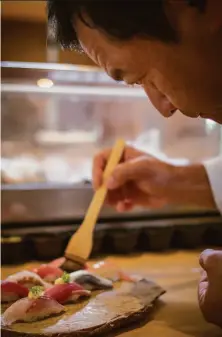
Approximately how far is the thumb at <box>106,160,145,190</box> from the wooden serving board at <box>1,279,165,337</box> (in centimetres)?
21

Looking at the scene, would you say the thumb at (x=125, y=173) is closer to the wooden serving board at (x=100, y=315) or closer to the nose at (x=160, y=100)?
the wooden serving board at (x=100, y=315)

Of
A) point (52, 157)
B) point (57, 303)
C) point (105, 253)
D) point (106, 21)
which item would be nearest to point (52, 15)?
point (106, 21)

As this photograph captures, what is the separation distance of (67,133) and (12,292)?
68 cm

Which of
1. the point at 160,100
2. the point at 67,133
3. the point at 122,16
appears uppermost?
the point at 122,16

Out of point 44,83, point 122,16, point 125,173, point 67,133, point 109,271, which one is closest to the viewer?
point 122,16

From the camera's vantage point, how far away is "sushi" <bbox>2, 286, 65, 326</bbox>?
62 cm

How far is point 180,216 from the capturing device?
1099 mm

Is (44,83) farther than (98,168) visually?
Yes

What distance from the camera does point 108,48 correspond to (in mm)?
506

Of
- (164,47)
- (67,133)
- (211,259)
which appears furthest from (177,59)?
(67,133)

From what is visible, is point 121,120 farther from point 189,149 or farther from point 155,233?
point 155,233

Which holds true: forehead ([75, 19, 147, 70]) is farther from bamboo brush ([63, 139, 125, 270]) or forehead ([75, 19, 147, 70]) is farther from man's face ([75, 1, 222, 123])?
bamboo brush ([63, 139, 125, 270])

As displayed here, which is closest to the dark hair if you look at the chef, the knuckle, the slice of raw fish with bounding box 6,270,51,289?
the chef

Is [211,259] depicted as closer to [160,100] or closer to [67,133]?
[160,100]
